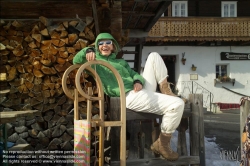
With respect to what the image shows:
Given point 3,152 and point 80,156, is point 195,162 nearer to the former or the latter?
point 80,156

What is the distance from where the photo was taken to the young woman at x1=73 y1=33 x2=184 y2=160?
2.62 m

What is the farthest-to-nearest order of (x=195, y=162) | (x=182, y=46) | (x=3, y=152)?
(x=182, y=46) < (x=195, y=162) < (x=3, y=152)

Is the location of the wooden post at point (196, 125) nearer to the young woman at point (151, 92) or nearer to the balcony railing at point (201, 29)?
the young woman at point (151, 92)

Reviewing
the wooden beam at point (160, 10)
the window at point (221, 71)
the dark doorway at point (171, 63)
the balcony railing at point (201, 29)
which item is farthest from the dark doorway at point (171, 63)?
the wooden beam at point (160, 10)

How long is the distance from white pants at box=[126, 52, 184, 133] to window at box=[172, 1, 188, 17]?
1284cm

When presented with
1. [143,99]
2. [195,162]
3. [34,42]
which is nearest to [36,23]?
[34,42]

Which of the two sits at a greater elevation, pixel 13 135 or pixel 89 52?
pixel 89 52

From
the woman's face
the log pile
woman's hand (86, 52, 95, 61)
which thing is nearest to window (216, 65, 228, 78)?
the log pile

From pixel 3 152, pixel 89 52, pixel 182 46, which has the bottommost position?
pixel 3 152

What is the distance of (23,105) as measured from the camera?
383 cm

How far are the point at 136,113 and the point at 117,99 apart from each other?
0.26 m

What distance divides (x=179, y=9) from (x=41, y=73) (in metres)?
12.5

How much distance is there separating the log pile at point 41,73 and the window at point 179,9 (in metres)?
11.8

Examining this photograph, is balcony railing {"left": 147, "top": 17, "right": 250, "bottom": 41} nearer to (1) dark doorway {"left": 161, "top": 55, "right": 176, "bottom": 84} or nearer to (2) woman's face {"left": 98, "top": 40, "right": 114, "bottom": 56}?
(1) dark doorway {"left": 161, "top": 55, "right": 176, "bottom": 84}
